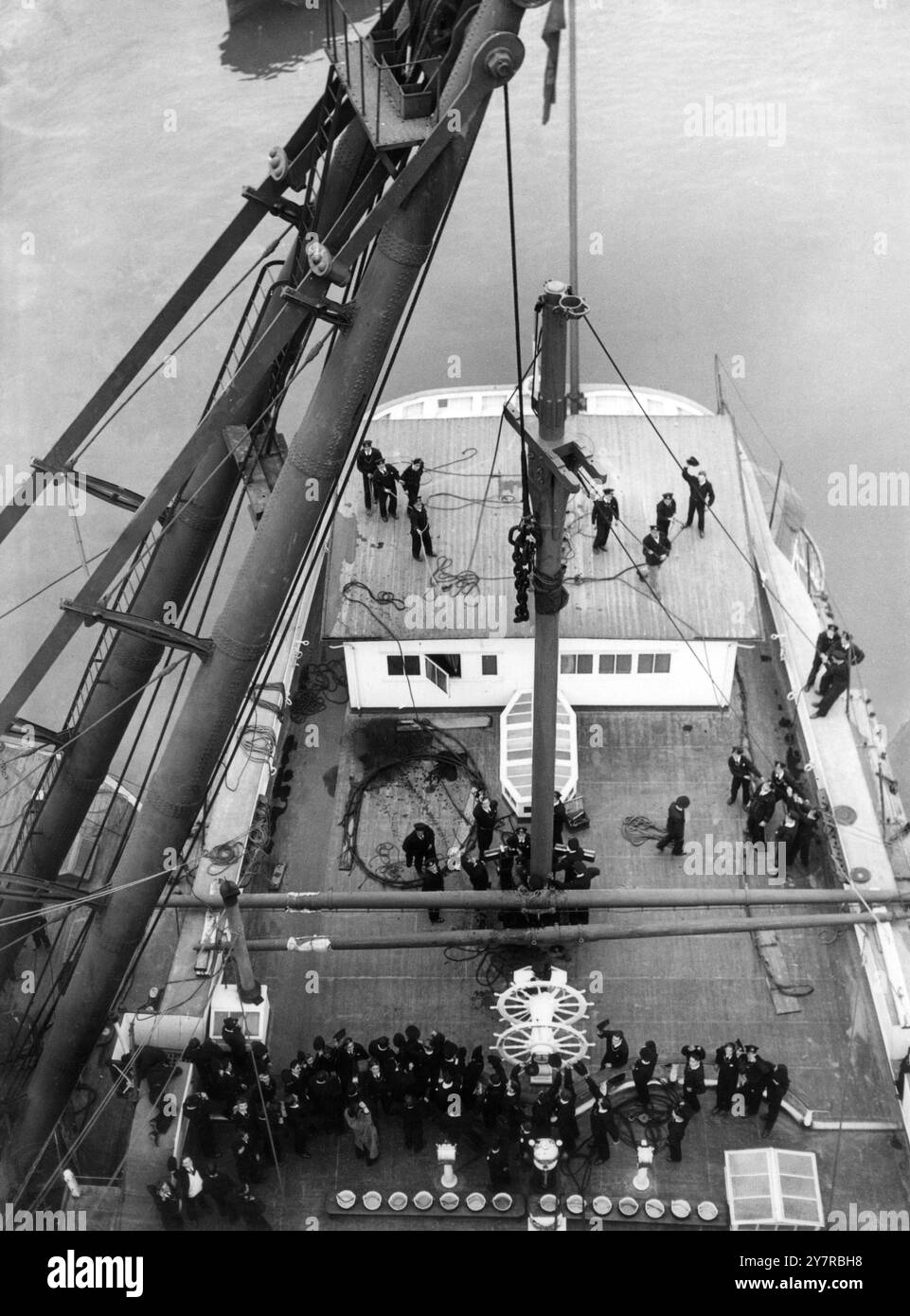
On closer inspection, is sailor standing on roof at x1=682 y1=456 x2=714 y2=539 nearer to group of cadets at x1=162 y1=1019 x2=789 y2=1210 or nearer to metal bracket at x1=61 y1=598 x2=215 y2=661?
group of cadets at x1=162 y1=1019 x2=789 y2=1210

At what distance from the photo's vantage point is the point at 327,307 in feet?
40.3

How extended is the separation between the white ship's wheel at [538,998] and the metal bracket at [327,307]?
8440 mm

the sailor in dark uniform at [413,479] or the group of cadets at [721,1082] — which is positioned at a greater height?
the sailor in dark uniform at [413,479]

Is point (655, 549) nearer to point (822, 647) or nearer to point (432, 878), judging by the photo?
point (822, 647)

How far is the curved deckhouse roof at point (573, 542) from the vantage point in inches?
791

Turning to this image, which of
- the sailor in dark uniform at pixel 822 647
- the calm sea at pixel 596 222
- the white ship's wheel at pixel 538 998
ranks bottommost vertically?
the white ship's wheel at pixel 538 998

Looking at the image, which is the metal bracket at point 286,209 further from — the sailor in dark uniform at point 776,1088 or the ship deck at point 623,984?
the sailor in dark uniform at point 776,1088

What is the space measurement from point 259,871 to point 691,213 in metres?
28.6

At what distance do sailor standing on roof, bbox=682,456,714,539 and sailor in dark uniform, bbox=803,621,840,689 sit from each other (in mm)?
2499

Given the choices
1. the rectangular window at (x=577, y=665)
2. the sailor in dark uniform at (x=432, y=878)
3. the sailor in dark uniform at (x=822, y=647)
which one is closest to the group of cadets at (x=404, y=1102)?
the sailor in dark uniform at (x=432, y=878)

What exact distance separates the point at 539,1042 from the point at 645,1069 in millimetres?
1327

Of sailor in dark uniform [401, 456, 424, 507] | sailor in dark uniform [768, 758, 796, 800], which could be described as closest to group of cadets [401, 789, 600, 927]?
sailor in dark uniform [768, 758, 796, 800]

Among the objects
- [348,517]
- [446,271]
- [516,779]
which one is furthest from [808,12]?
[516,779]

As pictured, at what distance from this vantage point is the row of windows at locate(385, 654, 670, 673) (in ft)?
67.2
